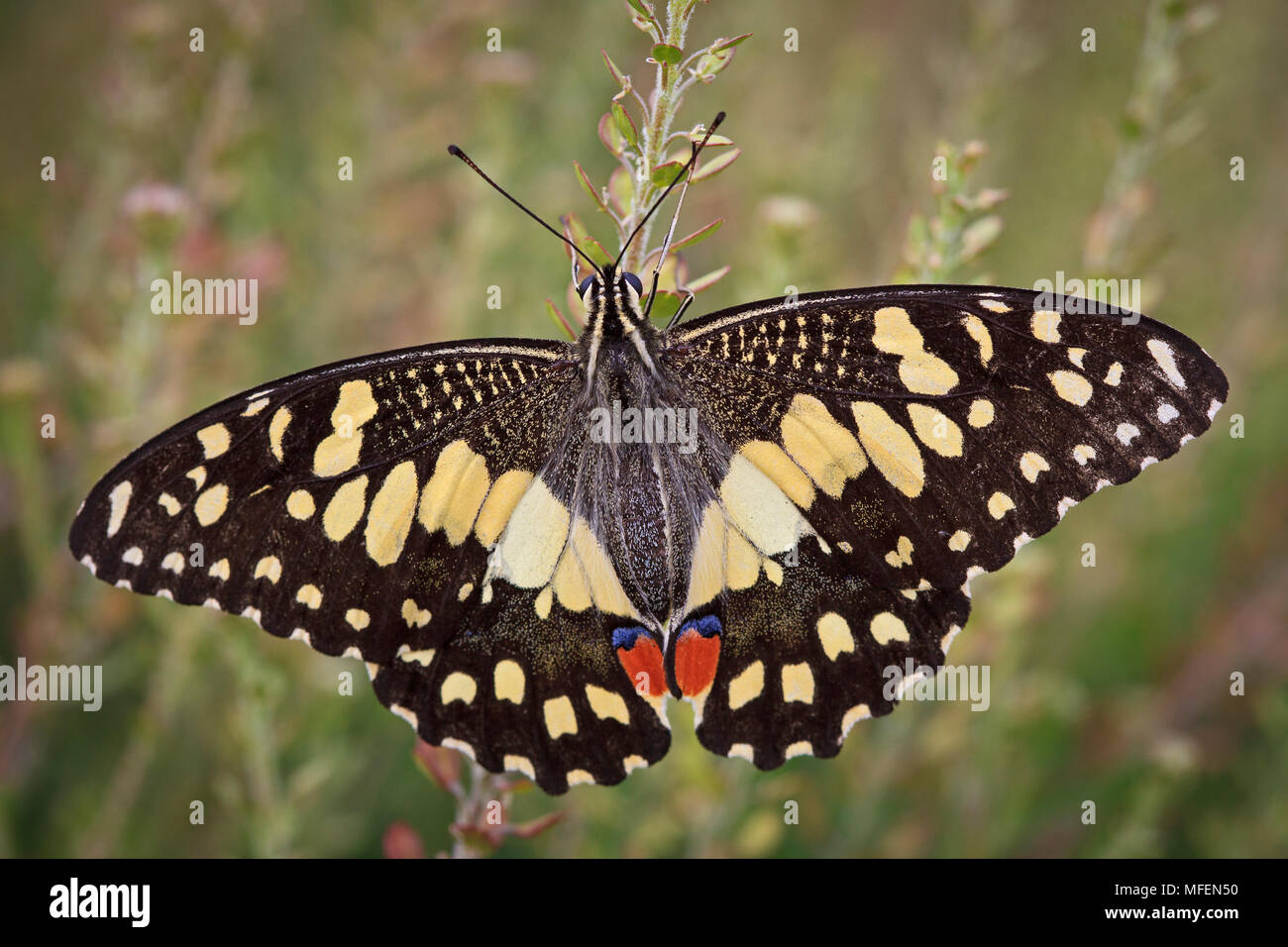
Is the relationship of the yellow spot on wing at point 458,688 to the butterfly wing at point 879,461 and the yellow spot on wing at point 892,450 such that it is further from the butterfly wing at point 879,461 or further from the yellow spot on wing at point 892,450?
the yellow spot on wing at point 892,450

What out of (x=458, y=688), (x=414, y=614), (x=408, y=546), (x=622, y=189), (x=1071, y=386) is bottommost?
(x=458, y=688)


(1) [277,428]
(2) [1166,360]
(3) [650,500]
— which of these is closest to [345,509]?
(1) [277,428]

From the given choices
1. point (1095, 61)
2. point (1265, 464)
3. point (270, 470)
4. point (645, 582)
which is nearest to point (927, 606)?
point (645, 582)

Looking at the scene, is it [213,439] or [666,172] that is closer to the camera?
[666,172]

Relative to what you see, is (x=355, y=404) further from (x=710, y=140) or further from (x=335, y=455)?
(x=710, y=140)

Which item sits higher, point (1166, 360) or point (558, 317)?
point (558, 317)

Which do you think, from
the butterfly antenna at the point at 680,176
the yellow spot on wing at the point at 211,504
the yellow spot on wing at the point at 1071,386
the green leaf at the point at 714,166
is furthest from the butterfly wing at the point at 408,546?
the yellow spot on wing at the point at 1071,386

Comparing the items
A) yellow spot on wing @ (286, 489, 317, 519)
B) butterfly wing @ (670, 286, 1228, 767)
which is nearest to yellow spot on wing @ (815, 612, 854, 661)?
butterfly wing @ (670, 286, 1228, 767)
